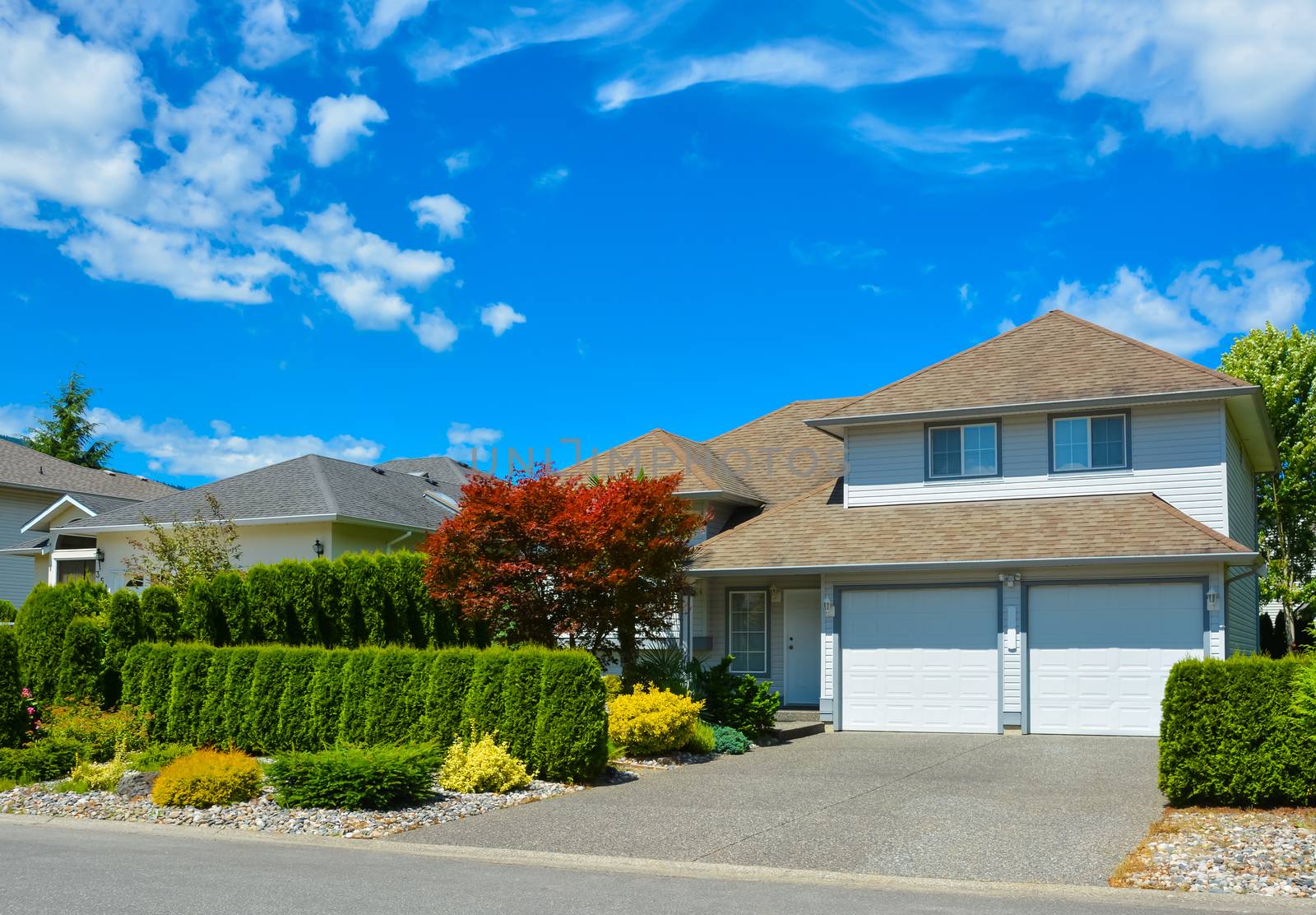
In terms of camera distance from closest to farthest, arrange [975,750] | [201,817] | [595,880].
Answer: [595,880] → [201,817] → [975,750]

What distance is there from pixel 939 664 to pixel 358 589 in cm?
959

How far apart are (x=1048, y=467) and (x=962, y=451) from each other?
5.08 feet

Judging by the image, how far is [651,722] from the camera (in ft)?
50.3

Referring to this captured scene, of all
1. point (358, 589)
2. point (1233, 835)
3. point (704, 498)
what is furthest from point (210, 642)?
point (1233, 835)

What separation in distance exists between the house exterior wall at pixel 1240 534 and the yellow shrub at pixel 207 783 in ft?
46.6

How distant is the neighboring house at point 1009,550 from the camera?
18250mm

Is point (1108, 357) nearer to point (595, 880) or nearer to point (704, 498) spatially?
point (704, 498)

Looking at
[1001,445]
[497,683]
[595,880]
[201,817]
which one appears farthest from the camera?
[1001,445]

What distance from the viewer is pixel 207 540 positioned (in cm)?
2297

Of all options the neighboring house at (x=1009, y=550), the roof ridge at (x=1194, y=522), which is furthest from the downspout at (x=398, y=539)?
the roof ridge at (x=1194, y=522)

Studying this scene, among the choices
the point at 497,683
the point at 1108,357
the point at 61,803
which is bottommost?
the point at 61,803

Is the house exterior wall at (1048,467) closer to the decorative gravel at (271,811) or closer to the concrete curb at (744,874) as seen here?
the decorative gravel at (271,811)

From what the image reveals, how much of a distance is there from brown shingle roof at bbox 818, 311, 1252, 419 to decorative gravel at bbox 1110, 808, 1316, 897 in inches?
402

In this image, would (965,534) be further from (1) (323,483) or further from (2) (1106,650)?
(1) (323,483)
